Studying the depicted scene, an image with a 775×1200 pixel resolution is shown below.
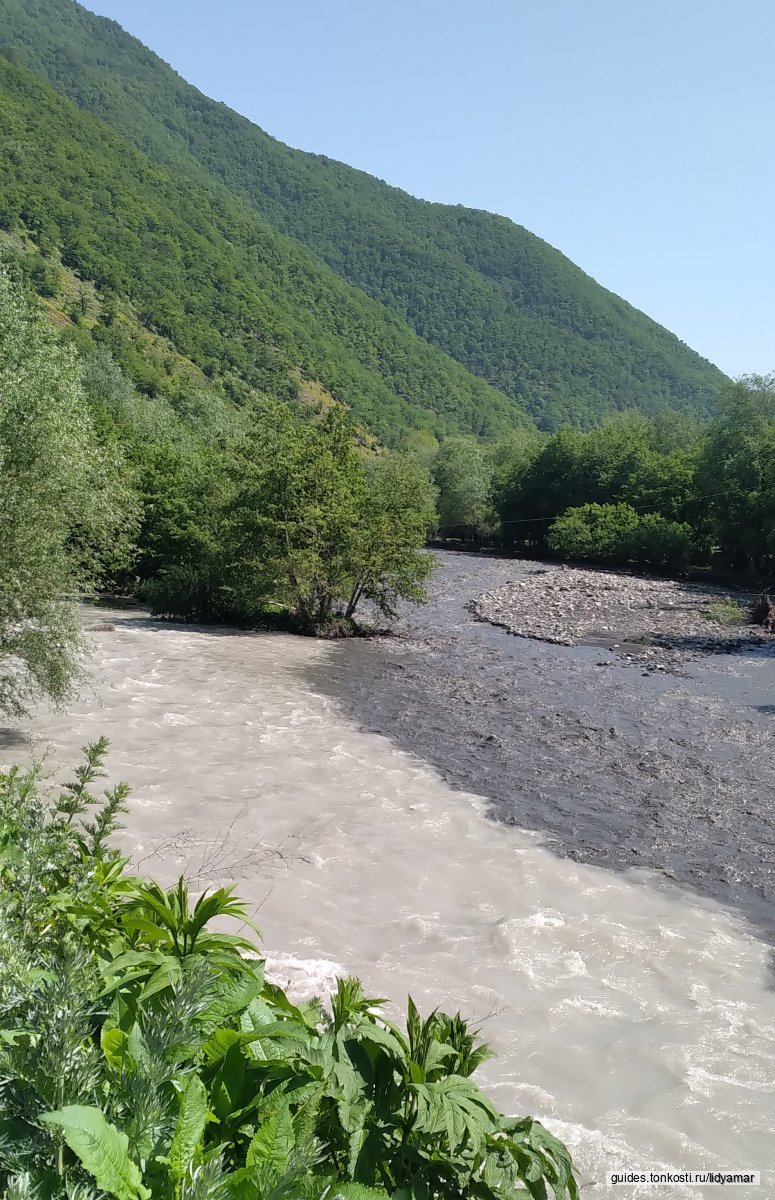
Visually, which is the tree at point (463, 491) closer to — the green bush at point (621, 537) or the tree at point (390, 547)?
the green bush at point (621, 537)

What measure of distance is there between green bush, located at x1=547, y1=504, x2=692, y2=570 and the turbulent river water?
1399 inches

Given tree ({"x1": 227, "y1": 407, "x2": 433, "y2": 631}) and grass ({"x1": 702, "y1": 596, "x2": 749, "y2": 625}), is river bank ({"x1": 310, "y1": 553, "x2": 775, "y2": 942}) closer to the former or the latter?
tree ({"x1": 227, "y1": 407, "x2": 433, "y2": 631})

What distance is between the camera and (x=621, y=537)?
5641cm

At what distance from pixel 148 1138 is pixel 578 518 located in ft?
202

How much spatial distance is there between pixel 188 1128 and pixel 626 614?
34818mm

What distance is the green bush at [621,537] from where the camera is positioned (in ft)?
176

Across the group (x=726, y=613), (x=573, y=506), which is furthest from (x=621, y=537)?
(x=726, y=613)

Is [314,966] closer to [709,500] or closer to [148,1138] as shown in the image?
[148,1138]

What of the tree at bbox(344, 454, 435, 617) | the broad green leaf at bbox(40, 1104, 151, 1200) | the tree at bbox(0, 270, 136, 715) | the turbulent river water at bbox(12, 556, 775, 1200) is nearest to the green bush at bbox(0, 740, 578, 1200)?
the broad green leaf at bbox(40, 1104, 151, 1200)

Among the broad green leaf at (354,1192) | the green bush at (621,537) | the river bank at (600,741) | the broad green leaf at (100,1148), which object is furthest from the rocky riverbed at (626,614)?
the broad green leaf at (100,1148)

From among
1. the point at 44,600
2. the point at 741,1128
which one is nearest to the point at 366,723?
the point at 44,600

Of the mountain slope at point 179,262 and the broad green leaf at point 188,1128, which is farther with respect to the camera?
the mountain slope at point 179,262

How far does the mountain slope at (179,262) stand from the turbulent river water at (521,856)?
349ft

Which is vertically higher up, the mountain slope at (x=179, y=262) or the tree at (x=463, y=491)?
the mountain slope at (x=179, y=262)
